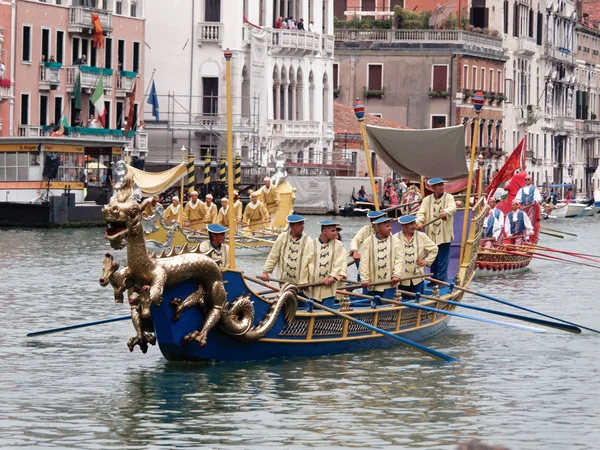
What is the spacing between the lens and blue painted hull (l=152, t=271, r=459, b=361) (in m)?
16.8

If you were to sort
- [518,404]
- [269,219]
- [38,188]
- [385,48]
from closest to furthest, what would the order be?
[518,404] → [269,219] → [38,188] → [385,48]

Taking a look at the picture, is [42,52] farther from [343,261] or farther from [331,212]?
[343,261]

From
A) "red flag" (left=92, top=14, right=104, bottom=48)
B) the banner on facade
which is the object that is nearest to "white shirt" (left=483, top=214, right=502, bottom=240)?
"red flag" (left=92, top=14, right=104, bottom=48)

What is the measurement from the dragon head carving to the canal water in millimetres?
1626

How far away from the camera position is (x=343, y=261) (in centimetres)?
1909

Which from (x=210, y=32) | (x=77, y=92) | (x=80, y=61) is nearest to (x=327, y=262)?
(x=77, y=92)

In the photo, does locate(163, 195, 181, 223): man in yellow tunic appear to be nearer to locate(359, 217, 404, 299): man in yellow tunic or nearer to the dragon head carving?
locate(359, 217, 404, 299): man in yellow tunic

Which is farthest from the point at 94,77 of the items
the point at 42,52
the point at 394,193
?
the point at 394,193

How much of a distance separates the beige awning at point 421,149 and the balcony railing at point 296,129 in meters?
39.7

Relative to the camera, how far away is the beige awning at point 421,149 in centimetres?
2511

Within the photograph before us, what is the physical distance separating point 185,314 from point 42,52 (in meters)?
39.6

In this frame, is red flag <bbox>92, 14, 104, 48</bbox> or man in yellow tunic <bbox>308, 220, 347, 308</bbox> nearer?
man in yellow tunic <bbox>308, 220, 347, 308</bbox>

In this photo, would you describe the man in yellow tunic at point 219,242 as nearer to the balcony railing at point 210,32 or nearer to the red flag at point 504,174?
the red flag at point 504,174

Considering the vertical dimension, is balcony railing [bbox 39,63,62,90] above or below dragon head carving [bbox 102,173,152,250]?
above
